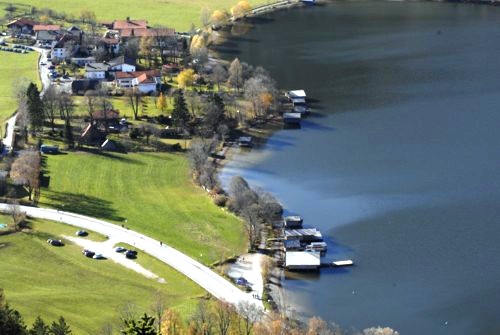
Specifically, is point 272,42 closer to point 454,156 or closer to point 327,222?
point 454,156

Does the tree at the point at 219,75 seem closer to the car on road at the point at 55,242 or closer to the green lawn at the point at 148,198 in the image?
the green lawn at the point at 148,198

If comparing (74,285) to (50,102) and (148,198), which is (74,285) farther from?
(50,102)

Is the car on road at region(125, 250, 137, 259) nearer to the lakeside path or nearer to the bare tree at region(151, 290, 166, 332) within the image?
the lakeside path

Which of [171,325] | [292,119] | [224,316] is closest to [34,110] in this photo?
[292,119]

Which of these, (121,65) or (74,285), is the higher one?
(121,65)

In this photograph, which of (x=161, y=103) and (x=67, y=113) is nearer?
(x=67, y=113)

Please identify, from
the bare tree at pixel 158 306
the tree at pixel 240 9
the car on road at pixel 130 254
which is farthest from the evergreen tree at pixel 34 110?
the tree at pixel 240 9
